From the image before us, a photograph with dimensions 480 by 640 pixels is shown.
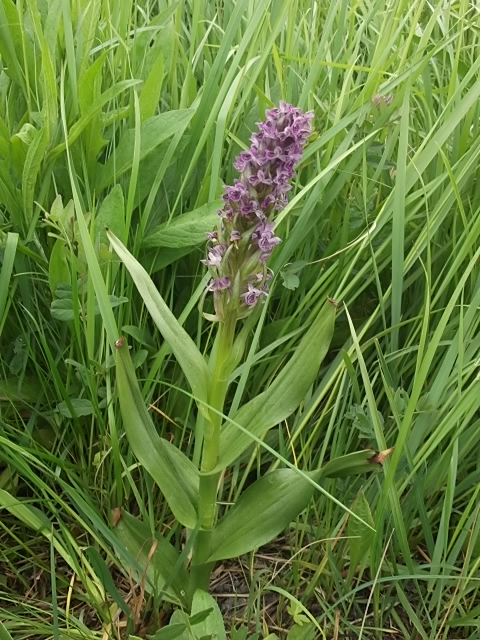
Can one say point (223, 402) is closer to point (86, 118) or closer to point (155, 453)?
point (155, 453)

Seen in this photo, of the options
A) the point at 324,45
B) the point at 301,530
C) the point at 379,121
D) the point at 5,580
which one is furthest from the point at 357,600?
the point at 324,45

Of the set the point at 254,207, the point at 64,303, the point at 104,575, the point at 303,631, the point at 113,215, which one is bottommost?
the point at 303,631

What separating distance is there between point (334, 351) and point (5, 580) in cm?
69

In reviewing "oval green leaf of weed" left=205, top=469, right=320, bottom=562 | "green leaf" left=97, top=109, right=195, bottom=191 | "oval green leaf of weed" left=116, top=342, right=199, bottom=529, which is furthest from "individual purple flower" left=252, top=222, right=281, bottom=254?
"green leaf" left=97, top=109, right=195, bottom=191

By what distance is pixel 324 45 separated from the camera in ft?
4.13

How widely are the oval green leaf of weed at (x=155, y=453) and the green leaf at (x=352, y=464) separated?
206 millimetres

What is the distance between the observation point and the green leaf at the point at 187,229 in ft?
3.28

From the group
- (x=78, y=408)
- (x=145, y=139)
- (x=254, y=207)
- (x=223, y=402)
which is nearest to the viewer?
(x=254, y=207)

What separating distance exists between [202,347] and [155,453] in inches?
12.9

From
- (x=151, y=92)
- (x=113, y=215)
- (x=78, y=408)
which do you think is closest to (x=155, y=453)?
(x=78, y=408)

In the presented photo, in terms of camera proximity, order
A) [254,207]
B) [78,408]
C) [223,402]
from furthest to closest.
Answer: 1. [78,408]
2. [223,402]
3. [254,207]

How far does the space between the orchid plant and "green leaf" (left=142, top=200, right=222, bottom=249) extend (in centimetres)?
22

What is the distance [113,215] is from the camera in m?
1.00

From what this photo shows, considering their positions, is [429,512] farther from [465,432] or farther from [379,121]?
[379,121]
